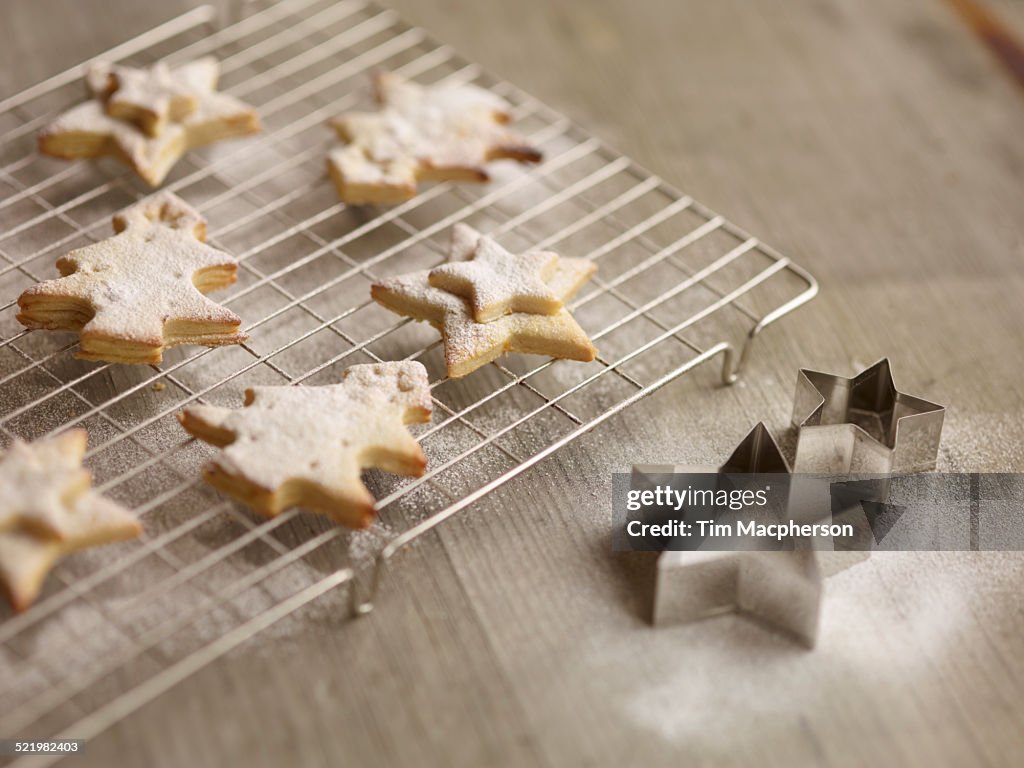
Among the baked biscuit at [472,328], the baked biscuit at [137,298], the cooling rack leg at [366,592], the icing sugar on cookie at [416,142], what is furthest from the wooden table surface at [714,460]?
the baked biscuit at [137,298]

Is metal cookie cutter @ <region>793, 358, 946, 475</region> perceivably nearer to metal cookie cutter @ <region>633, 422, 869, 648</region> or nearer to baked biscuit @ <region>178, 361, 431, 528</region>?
metal cookie cutter @ <region>633, 422, 869, 648</region>

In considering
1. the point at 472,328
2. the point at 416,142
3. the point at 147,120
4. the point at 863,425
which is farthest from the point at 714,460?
the point at 147,120

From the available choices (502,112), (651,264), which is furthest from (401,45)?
(651,264)

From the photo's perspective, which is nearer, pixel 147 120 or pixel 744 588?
pixel 744 588

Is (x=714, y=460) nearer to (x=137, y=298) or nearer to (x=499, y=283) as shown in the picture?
(x=499, y=283)

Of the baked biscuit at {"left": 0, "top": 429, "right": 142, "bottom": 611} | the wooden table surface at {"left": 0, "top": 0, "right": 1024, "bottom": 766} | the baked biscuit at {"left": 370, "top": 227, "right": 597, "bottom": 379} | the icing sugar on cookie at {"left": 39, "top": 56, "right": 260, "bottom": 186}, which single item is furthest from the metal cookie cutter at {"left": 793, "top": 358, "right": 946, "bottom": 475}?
the icing sugar on cookie at {"left": 39, "top": 56, "right": 260, "bottom": 186}
